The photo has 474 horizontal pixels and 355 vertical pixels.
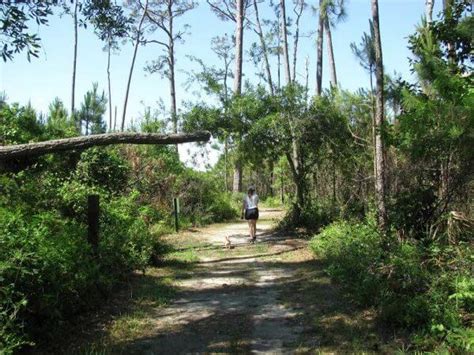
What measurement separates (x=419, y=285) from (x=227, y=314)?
2.54m

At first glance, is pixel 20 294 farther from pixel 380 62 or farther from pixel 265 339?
pixel 380 62

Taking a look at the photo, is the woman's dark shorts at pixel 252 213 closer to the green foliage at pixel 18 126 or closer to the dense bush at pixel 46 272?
the dense bush at pixel 46 272

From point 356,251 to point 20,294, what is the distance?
5.10 metres

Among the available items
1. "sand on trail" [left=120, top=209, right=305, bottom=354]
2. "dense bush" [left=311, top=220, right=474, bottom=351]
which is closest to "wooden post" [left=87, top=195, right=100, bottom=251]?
"sand on trail" [left=120, top=209, right=305, bottom=354]

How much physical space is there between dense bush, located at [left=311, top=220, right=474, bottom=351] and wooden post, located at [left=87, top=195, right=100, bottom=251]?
3.88 m

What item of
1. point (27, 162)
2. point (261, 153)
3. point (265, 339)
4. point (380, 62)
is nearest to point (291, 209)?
point (261, 153)

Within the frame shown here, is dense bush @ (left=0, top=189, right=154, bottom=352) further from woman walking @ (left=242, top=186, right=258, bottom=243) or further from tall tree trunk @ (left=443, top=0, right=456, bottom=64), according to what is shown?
tall tree trunk @ (left=443, top=0, right=456, bottom=64)

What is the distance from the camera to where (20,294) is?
15.1 feet

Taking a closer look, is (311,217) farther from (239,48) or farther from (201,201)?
(239,48)

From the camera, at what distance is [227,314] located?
6543 millimetres

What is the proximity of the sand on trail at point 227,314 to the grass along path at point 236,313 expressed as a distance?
0.01m

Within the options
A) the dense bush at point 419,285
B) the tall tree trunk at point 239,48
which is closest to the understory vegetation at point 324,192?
the dense bush at point 419,285

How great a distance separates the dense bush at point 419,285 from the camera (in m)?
4.86

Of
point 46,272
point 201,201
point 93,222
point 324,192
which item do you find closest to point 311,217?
point 324,192
